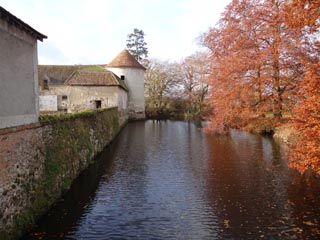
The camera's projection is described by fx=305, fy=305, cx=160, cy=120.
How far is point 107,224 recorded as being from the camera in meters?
7.86

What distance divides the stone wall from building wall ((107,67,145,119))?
24.6 metres

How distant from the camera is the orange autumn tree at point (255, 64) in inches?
747

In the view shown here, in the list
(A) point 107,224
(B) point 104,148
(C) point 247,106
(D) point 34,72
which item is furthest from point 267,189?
(C) point 247,106

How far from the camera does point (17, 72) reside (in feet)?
25.6

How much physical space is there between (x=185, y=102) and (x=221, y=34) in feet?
80.5

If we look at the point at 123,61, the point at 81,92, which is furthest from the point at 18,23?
the point at 123,61

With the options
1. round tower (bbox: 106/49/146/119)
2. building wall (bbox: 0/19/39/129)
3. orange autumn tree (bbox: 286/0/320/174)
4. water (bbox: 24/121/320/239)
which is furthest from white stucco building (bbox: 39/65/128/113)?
orange autumn tree (bbox: 286/0/320/174)

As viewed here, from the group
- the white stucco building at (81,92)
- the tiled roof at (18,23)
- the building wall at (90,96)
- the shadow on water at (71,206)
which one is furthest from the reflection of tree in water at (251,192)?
the white stucco building at (81,92)

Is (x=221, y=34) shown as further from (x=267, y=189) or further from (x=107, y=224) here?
(x=107, y=224)

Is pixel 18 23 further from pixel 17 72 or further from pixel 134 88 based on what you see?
pixel 134 88

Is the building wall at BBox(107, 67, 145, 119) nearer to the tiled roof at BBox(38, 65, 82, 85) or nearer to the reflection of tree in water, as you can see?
the tiled roof at BBox(38, 65, 82, 85)

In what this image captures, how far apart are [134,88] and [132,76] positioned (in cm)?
161

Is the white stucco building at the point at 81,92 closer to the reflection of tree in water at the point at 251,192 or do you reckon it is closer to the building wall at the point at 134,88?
the building wall at the point at 134,88

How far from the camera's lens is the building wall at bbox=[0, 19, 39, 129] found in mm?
6973
